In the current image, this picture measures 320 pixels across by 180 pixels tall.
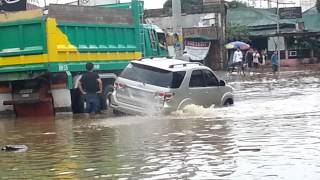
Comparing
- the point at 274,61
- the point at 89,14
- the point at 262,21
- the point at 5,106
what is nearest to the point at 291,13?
the point at 262,21

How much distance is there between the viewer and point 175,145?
11.1 m

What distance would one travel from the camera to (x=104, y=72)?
20766 mm

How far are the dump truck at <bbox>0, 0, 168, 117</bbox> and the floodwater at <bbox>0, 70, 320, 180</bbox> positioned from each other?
3.52 feet

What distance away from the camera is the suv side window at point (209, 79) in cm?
1783

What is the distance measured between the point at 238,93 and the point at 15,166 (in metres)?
16.5

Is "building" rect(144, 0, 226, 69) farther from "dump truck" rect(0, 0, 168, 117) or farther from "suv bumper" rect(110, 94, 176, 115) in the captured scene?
"suv bumper" rect(110, 94, 176, 115)

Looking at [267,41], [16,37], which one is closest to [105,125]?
[16,37]

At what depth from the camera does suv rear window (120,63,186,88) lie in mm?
16562

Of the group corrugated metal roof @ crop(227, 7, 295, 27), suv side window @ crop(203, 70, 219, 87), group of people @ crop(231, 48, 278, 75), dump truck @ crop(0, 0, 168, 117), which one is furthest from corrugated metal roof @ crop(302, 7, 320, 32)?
suv side window @ crop(203, 70, 219, 87)

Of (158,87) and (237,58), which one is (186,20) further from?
(158,87)

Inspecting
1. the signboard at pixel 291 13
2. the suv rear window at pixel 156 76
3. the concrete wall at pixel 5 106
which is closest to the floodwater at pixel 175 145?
the suv rear window at pixel 156 76

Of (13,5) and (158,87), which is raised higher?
(13,5)

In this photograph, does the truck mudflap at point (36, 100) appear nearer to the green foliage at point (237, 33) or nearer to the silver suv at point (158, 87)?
the silver suv at point (158, 87)

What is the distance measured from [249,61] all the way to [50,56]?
100 feet
